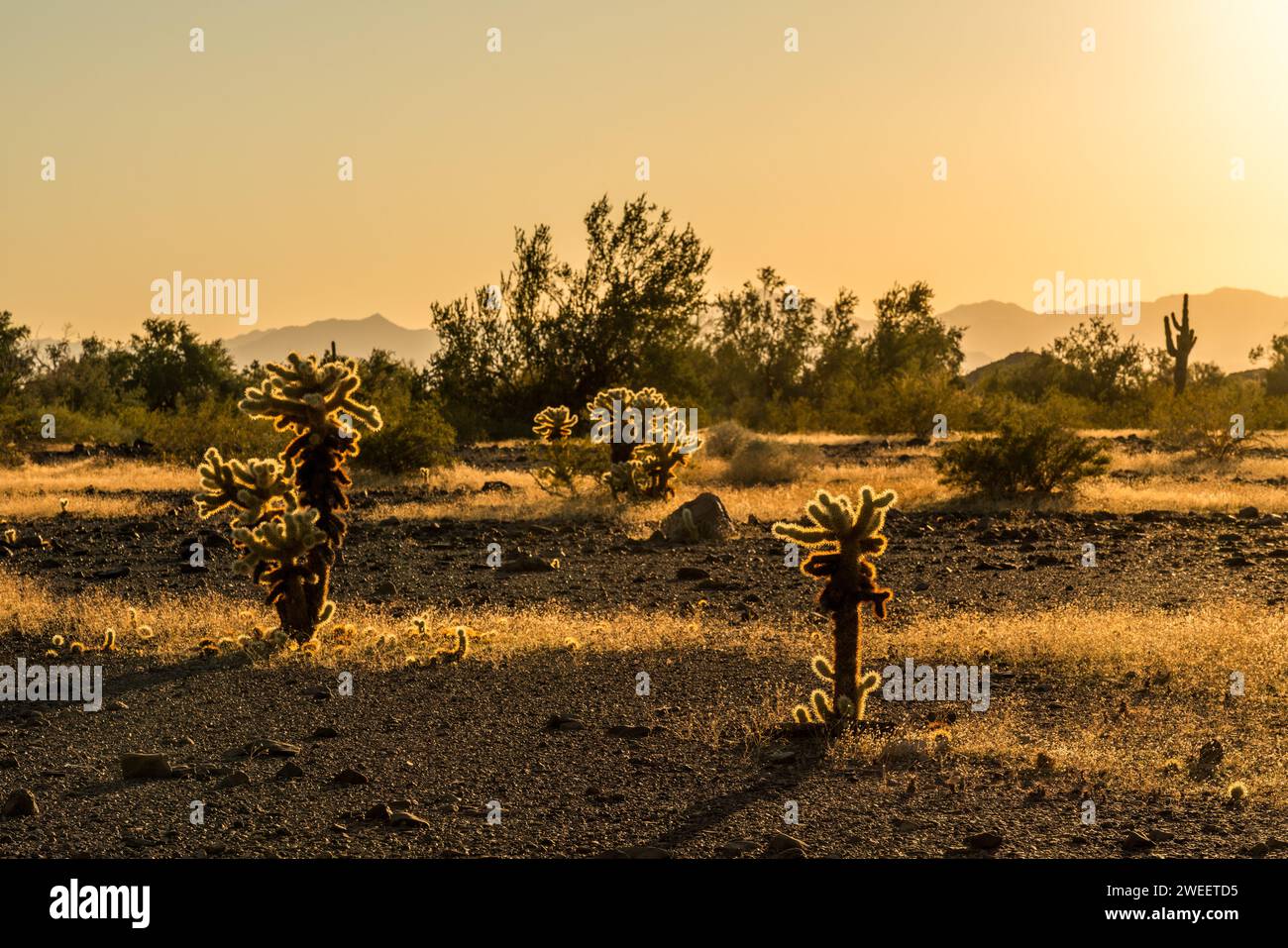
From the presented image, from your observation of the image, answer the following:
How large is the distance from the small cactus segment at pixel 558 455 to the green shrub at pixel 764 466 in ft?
10.2

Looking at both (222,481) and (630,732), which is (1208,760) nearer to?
(630,732)

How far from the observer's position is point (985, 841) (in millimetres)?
5461

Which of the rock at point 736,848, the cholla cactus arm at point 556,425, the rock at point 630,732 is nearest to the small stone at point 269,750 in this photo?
the rock at point 630,732

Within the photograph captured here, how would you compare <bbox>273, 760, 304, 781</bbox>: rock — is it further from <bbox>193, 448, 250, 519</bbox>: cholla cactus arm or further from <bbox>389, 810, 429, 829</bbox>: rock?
<bbox>193, 448, 250, 519</bbox>: cholla cactus arm

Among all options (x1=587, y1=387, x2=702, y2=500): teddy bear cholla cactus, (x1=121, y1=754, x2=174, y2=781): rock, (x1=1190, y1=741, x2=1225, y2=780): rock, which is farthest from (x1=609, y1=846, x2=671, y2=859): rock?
(x1=587, y1=387, x2=702, y2=500): teddy bear cholla cactus

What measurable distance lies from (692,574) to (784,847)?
8.04 m

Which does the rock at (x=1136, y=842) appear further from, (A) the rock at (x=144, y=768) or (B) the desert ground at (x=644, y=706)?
(A) the rock at (x=144, y=768)

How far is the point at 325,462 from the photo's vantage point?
976 cm

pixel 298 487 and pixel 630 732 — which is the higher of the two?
pixel 298 487

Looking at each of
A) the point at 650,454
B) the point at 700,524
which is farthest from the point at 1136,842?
the point at 650,454

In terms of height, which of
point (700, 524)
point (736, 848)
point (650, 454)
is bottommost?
point (736, 848)

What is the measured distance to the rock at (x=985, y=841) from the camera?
544 centimetres
